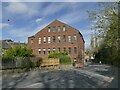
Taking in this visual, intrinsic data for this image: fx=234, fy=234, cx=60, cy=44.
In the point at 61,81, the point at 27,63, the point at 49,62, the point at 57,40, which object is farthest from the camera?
the point at 57,40

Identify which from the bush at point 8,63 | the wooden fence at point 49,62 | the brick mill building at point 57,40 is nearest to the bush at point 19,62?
the bush at point 8,63

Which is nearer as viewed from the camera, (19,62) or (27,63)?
(19,62)

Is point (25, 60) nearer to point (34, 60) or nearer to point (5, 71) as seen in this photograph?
point (34, 60)

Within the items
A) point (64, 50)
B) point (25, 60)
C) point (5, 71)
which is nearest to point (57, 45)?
point (64, 50)

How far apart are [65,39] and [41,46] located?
27.3 ft

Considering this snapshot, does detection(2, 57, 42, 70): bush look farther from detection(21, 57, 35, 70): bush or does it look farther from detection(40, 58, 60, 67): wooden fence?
detection(40, 58, 60, 67): wooden fence

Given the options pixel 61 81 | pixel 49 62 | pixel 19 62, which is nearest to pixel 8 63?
pixel 19 62

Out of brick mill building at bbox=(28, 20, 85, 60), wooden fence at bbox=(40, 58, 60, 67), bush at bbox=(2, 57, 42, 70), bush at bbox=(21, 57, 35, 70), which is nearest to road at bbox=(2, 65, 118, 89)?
bush at bbox=(2, 57, 42, 70)

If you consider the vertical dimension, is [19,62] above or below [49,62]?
above

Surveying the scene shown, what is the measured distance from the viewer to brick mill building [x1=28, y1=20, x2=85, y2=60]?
2940 inches

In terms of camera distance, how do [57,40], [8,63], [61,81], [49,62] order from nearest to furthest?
[61,81] → [8,63] → [49,62] → [57,40]

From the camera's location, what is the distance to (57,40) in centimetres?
7581

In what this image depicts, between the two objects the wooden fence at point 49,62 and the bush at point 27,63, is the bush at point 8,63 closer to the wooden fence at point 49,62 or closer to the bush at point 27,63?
the bush at point 27,63

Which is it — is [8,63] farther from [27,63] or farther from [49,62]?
[49,62]
